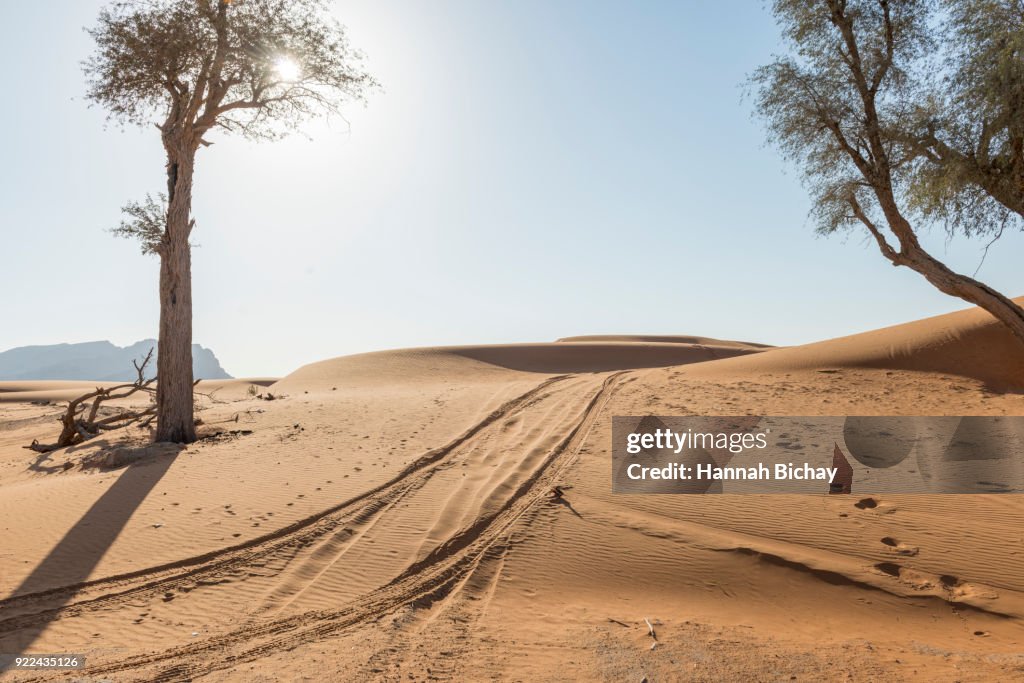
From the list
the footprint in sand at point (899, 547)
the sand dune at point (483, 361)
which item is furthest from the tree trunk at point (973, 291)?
the sand dune at point (483, 361)

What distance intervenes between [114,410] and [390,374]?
10.5 m

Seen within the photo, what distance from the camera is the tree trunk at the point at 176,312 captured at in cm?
1094

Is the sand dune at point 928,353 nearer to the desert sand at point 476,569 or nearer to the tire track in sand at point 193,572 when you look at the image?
the desert sand at point 476,569

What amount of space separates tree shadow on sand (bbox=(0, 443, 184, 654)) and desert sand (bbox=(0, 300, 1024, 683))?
0.03m

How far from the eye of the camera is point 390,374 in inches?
1000

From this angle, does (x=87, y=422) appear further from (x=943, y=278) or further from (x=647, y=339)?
(x=647, y=339)

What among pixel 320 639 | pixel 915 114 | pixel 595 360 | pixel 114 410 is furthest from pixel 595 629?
pixel 595 360

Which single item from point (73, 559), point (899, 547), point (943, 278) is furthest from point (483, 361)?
point (899, 547)

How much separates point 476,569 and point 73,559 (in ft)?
13.2

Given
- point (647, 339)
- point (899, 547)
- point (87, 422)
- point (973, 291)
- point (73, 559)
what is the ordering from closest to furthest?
point (73, 559) → point (899, 547) → point (973, 291) → point (87, 422) → point (647, 339)

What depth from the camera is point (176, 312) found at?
1104cm
